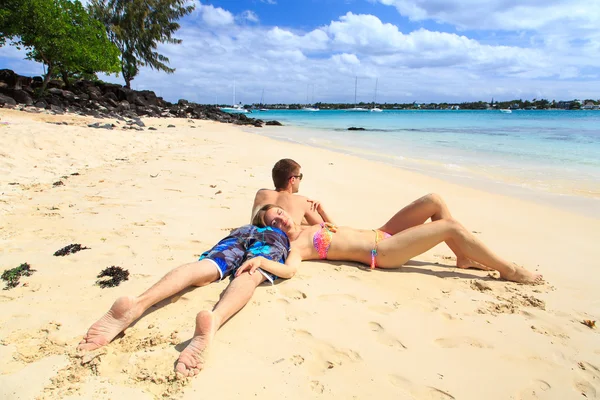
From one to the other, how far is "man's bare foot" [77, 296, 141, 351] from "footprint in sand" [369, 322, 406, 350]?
1489mm

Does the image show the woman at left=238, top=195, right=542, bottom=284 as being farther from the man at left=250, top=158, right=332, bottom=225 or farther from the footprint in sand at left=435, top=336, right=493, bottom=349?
the footprint in sand at left=435, top=336, right=493, bottom=349

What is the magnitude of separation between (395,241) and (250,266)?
131 centimetres

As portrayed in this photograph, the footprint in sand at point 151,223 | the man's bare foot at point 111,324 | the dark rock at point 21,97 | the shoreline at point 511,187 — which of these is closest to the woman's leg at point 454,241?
the man's bare foot at point 111,324

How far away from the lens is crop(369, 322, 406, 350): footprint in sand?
2.33 metres

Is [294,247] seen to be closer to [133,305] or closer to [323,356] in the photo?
[323,356]

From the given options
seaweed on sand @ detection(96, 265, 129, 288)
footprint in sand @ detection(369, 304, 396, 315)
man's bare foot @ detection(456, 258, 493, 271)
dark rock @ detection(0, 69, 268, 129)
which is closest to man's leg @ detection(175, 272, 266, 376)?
footprint in sand @ detection(369, 304, 396, 315)

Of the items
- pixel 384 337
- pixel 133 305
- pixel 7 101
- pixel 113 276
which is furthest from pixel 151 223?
pixel 7 101

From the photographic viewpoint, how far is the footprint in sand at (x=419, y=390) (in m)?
1.92

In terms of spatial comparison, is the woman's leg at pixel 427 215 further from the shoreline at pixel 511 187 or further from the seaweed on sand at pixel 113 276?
the shoreline at pixel 511 187

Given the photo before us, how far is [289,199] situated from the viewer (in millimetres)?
3564

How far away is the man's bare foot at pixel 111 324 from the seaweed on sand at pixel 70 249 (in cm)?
141

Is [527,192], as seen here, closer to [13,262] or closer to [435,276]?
[435,276]

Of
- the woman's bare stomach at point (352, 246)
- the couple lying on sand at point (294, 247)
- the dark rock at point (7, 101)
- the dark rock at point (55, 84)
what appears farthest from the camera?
the dark rock at point (55, 84)

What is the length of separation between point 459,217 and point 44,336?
499cm
